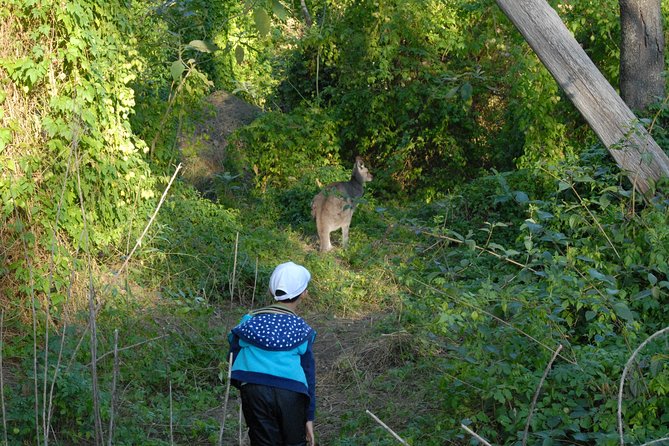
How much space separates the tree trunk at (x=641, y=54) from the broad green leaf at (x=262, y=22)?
7175 mm

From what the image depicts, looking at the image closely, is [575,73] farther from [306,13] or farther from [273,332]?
[306,13]

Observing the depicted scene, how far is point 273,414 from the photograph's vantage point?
4.62m

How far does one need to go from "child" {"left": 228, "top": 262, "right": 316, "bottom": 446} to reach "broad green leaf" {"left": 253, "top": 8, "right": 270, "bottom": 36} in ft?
5.24

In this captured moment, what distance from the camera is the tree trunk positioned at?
31.7 feet

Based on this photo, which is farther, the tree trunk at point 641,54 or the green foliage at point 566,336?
the tree trunk at point 641,54

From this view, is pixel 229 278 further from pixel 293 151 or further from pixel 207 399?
pixel 293 151

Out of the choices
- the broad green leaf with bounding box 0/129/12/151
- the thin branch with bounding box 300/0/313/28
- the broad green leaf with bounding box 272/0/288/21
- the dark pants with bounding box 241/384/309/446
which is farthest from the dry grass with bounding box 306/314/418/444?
the thin branch with bounding box 300/0/313/28

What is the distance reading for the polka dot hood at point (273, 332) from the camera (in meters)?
4.57

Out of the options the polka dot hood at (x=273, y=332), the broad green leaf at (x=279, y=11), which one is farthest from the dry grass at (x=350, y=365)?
the broad green leaf at (x=279, y=11)

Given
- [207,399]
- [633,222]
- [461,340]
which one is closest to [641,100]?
[633,222]

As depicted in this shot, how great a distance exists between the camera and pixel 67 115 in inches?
333

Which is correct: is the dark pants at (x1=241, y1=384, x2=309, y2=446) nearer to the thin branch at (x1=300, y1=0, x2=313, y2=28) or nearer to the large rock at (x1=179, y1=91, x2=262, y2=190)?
the large rock at (x1=179, y1=91, x2=262, y2=190)

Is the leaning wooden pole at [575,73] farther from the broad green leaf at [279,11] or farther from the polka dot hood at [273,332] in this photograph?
the broad green leaf at [279,11]

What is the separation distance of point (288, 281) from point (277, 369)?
0.45 m
